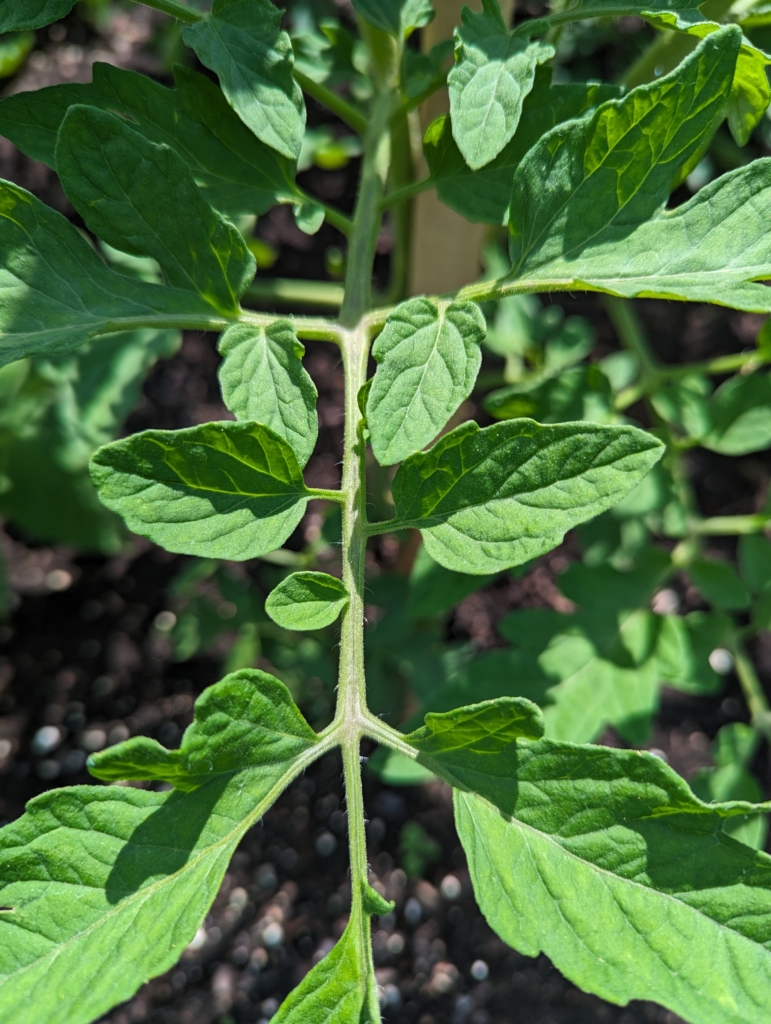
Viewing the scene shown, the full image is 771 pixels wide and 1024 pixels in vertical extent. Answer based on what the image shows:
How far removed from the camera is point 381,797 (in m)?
1.67

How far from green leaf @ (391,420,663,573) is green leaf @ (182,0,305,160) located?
0.28 metres

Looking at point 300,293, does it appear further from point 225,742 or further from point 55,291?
point 225,742

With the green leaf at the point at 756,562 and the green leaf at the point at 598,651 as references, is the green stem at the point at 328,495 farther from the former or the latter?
the green leaf at the point at 756,562

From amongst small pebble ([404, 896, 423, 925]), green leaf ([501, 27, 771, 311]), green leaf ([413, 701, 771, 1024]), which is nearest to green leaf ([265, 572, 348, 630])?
green leaf ([413, 701, 771, 1024])

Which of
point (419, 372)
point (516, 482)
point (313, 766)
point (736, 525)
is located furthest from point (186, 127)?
point (313, 766)

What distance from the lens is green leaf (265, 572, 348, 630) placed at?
0.63 metres

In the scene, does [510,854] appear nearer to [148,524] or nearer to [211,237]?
[148,524]

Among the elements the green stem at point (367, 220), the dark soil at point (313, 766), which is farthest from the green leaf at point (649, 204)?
the dark soil at point (313, 766)

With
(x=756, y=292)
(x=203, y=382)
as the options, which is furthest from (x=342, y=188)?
(x=756, y=292)

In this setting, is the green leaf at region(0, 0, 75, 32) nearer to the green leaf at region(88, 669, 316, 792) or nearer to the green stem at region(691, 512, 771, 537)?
the green leaf at region(88, 669, 316, 792)

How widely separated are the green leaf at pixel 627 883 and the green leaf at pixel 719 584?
1.68 ft

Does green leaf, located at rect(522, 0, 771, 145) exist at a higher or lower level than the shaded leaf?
higher

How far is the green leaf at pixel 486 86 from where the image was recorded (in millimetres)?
633

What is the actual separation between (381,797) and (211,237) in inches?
49.6
